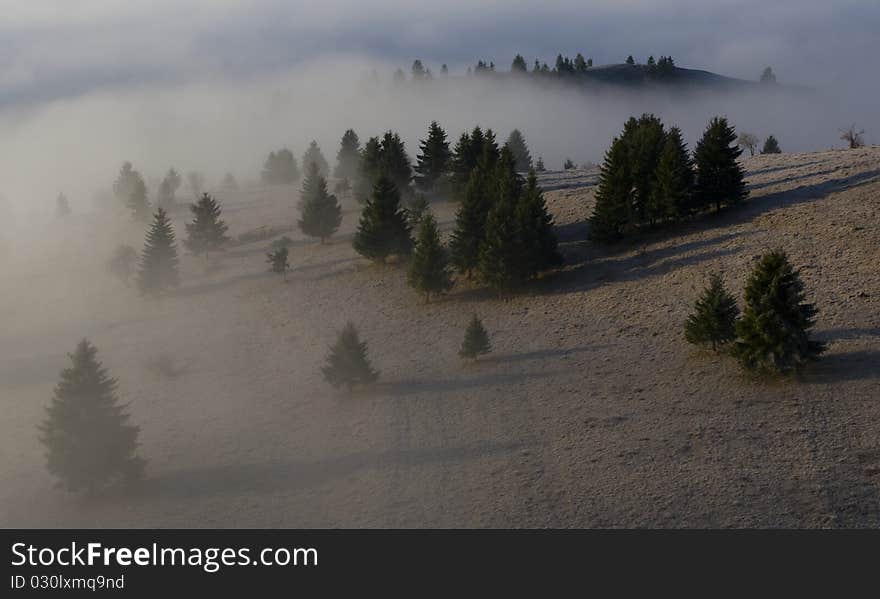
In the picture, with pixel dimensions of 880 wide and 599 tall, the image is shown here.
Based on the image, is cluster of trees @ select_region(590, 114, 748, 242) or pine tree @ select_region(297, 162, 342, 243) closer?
cluster of trees @ select_region(590, 114, 748, 242)

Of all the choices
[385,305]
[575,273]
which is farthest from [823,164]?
[385,305]

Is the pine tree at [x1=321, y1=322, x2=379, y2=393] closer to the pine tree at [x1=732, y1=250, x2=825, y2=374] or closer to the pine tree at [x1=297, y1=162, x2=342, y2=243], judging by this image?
the pine tree at [x1=732, y1=250, x2=825, y2=374]

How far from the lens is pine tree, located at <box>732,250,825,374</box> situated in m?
27.9

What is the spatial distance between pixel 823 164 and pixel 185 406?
1949 inches

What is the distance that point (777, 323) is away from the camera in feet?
91.8

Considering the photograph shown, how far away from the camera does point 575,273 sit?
46.6m

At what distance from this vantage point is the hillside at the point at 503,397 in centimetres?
2192

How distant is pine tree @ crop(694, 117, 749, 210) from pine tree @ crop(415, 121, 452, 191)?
2779cm

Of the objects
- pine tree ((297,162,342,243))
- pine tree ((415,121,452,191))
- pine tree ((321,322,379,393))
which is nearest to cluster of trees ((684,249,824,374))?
pine tree ((321,322,379,393))

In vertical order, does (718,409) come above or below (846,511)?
above

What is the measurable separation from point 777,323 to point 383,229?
101 feet

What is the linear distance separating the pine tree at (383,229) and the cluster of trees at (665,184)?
45.3 feet

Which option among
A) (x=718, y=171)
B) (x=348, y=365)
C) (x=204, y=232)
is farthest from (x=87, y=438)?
(x=718, y=171)

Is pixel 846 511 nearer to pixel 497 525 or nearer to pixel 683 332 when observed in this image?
pixel 497 525
